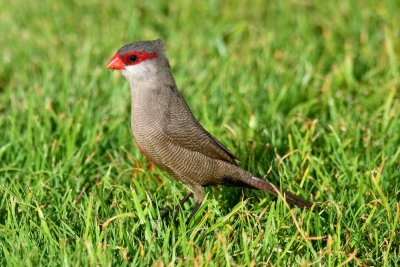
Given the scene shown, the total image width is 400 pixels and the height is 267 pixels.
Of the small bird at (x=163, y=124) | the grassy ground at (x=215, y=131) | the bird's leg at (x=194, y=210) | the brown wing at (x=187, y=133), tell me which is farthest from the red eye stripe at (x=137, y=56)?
the bird's leg at (x=194, y=210)

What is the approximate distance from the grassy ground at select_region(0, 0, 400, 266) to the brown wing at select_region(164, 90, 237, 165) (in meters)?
0.32

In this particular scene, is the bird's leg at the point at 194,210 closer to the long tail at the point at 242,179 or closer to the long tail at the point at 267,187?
the long tail at the point at 242,179

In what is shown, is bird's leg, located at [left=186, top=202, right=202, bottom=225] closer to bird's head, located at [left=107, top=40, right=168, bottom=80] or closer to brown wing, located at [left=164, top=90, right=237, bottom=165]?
brown wing, located at [left=164, top=90, right=237, bottom=165]

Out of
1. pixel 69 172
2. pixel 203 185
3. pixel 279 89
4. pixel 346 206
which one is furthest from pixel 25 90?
pixel 346 206

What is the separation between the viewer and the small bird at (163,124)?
3.98 meters

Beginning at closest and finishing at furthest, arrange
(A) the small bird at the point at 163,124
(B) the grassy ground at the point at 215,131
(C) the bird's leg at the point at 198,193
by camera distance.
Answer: (B) the grassy ground at the point at 215,131
(A) the small bird at the point at 163,124
(C) the bird's leg at the point at 198,193

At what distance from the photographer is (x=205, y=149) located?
4133 mm

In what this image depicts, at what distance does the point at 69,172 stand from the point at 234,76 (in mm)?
1998

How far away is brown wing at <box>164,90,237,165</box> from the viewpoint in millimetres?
4012

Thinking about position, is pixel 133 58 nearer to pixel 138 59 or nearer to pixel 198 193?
pixel 138 59

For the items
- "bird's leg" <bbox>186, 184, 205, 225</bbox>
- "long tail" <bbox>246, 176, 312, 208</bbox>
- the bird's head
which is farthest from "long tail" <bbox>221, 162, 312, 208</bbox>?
the bird's head

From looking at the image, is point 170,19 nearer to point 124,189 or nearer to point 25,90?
point 25,90

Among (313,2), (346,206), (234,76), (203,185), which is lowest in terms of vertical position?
(346,206)

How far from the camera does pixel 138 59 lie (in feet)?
13.2
